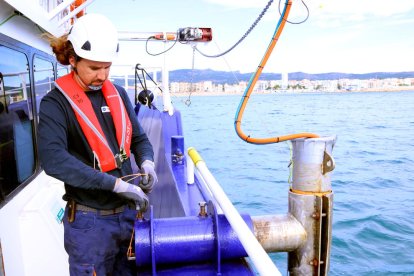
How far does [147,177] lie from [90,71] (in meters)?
0.74

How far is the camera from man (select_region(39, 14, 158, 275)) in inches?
78.7

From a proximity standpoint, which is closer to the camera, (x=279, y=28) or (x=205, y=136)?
(x=279, y=28)

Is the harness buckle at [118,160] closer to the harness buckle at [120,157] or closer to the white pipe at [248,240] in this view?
the harness buckle at [120,157]

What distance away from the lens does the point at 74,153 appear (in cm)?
217

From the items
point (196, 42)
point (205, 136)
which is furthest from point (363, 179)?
point (205, 136)

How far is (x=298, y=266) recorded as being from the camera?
2.42 meters

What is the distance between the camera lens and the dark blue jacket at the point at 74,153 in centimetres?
198

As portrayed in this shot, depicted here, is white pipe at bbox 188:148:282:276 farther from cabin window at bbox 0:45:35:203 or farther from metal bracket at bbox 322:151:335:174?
cabin window at bbox 0:45:35:203

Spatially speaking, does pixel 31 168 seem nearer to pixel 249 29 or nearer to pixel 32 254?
pixel 32 254

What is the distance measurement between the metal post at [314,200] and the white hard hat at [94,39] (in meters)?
1.30

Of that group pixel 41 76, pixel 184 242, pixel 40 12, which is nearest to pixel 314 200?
pixel 184 242

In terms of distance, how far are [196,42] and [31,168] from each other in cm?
356

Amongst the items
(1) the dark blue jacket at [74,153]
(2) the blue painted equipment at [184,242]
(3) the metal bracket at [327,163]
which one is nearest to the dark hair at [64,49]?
(1) the dark blue jacket at [74,153]

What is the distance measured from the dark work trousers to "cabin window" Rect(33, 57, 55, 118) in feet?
6.91
